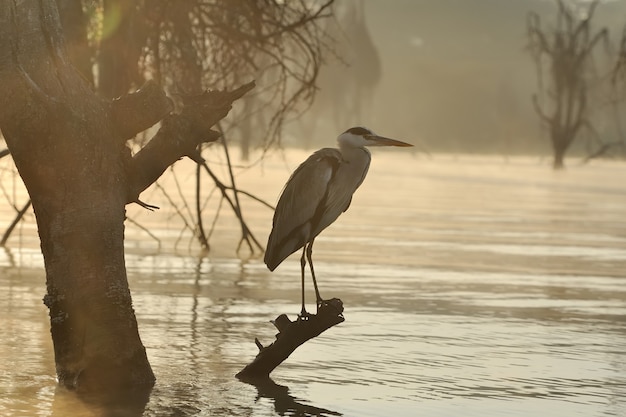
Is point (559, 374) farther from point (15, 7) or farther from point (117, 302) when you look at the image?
point (15, 7)

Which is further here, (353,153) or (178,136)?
(353,153)

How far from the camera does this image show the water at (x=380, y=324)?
786 centimetres

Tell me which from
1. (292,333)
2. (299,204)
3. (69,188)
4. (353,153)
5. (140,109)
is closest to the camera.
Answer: (69,188)

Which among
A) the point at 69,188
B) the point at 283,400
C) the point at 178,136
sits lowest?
the point at 283,400

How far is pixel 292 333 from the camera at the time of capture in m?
8.13

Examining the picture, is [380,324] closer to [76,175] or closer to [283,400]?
[283,400]

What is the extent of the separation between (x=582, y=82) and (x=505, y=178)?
7990mm

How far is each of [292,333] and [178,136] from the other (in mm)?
1232

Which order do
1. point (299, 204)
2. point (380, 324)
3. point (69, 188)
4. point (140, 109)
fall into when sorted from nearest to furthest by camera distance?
point (69, 188) < point (140, 109) < point (299, 204) < point (380, 324)

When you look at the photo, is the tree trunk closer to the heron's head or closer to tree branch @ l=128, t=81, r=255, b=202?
tree branch @ l=128, t=81, r=255, b=202

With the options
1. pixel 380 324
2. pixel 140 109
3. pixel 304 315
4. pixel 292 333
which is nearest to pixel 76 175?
pixel 140 109

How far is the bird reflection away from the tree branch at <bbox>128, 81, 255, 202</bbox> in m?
1.24

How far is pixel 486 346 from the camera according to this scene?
9.86 meters

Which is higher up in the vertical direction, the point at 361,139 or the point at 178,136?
the point at 361,139
